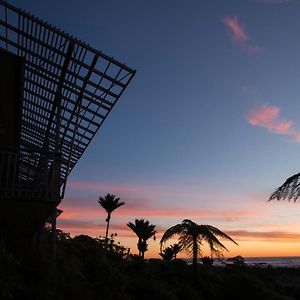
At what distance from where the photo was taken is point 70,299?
10.8 m

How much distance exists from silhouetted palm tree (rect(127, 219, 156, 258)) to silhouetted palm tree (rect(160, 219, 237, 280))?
34937mm

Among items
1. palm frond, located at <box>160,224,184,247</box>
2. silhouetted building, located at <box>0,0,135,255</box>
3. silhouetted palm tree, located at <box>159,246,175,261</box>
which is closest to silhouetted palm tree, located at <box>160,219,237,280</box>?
palm frond, located at <box>160,224,184,247</box>

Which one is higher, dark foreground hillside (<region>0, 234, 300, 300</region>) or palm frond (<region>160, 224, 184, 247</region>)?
palm frond (<region>160, 224, 184, 247</region>)

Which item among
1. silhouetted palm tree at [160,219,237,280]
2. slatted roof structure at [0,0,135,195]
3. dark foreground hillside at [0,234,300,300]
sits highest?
slatted roof structure at [0,0,135,195]

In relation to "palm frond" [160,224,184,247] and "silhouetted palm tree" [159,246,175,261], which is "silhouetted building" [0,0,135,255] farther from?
"silhouetted palm tree" [159,246,175,261]

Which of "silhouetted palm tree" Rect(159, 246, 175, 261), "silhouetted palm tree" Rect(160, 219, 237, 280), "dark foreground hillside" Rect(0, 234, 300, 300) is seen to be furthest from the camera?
"silhouetted palm tree" Rect(159, 246, 175, 261)

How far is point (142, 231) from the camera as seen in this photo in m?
60.9

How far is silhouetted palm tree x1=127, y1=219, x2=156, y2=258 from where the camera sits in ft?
200

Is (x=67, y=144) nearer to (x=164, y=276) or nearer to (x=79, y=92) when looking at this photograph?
(x=79, y=92)

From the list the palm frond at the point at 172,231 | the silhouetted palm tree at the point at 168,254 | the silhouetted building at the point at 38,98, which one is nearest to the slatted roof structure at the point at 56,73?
the silhouetted building at the point at 38,98

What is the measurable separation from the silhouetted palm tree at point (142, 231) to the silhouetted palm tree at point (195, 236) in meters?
34.9

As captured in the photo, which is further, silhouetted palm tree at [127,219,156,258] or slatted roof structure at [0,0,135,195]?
silhouetted palm tree at [127,219,156,258]

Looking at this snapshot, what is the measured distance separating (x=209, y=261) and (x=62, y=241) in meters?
36.0

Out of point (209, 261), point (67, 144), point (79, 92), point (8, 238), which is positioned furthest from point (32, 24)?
point (209, 261)
